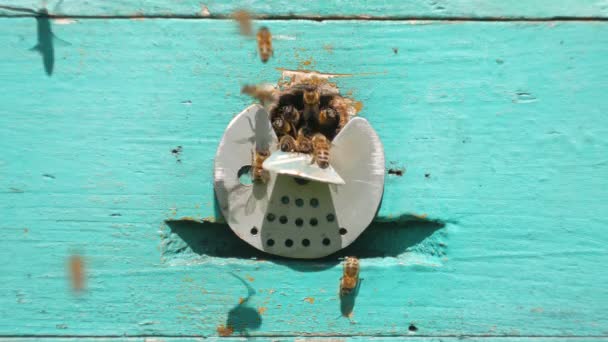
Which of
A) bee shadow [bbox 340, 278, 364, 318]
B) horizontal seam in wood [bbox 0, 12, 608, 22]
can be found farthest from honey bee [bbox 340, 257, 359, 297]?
horizontal seam in wood [bbox 0, 12, 608, 22]

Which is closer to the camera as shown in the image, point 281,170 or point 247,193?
point 281,170

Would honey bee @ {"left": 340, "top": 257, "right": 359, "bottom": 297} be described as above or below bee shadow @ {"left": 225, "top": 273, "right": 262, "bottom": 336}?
above

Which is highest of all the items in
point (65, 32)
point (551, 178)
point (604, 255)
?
point (65, 32)

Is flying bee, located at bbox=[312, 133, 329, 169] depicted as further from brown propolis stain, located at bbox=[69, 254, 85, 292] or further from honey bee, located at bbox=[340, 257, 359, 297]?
brown propolis stain, located at bbox=[69, 254, 85, 292]

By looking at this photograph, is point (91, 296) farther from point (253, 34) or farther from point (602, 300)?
point (602, 300)

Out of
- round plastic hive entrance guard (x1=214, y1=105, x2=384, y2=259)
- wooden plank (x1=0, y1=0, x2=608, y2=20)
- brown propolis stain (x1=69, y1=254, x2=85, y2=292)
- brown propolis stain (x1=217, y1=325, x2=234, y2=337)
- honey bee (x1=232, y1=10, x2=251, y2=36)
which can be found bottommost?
brown propolis stain (x1=217, y1=325, x2=234, y2=337)

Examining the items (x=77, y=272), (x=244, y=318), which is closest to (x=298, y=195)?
(x=244, y=318)

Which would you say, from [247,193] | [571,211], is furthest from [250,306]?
[571,211]
